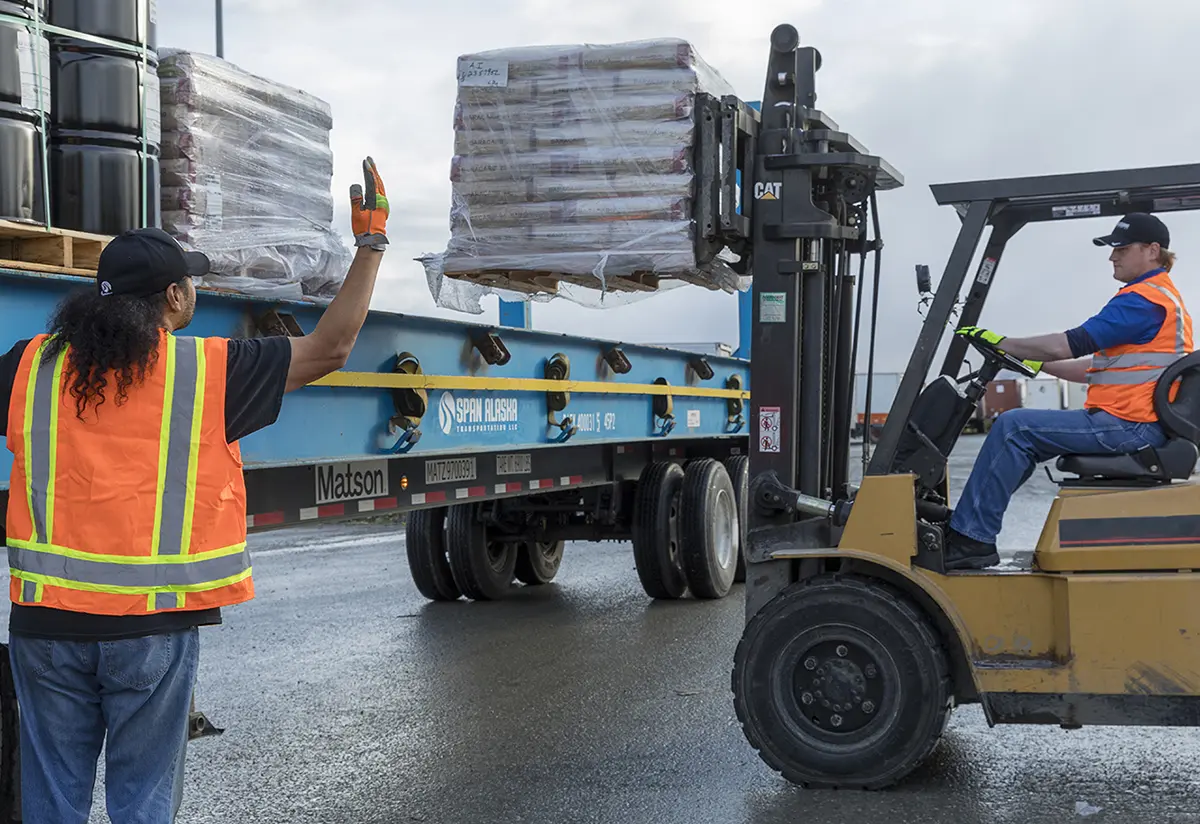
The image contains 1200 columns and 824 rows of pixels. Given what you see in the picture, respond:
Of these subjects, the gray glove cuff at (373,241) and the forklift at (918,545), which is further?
the forklift at (918,545)

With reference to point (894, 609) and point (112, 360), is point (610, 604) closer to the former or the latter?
point (894, 609)

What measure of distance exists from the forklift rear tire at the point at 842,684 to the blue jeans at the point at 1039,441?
0.53m

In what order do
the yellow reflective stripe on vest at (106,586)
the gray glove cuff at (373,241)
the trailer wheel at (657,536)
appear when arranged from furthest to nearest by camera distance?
the trailer wheel at (657,536), the gray glove cuff at (373,241), the yellow reflective stripe on vest at (106,586)

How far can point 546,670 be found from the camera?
7.49 metres

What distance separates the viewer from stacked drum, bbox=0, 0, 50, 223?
181 inches

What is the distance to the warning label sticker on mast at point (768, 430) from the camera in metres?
5.71

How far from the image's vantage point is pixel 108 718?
9.95 feet

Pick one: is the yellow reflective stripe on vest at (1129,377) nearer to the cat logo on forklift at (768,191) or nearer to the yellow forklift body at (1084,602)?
the yellow forklift body at (1084,602)

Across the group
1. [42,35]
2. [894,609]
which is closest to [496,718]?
[894,609]

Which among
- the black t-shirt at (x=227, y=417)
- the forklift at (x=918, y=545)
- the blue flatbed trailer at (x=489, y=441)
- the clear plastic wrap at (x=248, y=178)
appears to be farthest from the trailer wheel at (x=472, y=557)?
the black t-shirt at (x=227, y=417)

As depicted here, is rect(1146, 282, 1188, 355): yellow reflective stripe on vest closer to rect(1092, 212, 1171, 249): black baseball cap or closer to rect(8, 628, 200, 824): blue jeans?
rect(1092, 212, 1171, 249): black baseball cap

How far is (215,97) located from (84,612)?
11.1ft

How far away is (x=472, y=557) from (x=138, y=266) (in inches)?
276

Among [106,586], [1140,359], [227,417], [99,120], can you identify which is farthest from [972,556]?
[99,120]
